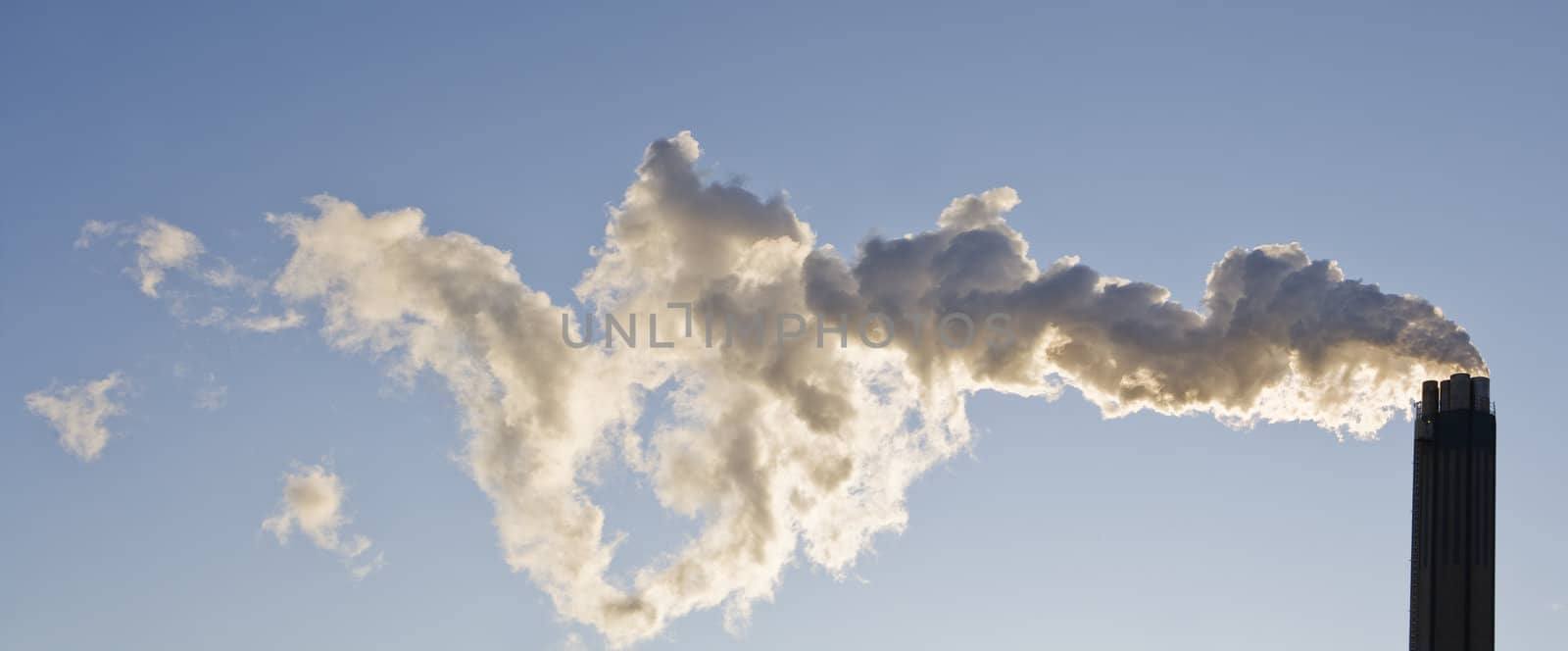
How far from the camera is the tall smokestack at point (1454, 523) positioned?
317ft

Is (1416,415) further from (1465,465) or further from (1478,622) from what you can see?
(1478,622)

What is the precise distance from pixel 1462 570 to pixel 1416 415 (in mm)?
7143

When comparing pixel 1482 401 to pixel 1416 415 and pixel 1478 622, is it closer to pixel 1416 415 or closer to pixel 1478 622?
pixel 1416 415

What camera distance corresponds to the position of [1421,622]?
9725 centimetres

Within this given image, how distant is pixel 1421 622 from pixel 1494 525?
519 centimetres

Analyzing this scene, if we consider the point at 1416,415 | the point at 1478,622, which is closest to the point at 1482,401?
the point at 1416,415

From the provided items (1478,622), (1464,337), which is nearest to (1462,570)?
(1478,622)

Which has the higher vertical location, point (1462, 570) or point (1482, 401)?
Answer: point (1482, 401)

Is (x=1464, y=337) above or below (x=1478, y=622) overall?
above

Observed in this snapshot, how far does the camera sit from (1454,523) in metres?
97.4

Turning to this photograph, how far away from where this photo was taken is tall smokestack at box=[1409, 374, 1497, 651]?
96.6m

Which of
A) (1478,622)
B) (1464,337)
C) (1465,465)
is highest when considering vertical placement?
(1464,337)

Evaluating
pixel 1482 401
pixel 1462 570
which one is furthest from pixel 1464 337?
pixel 1462 570

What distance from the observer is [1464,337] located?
101938mm
